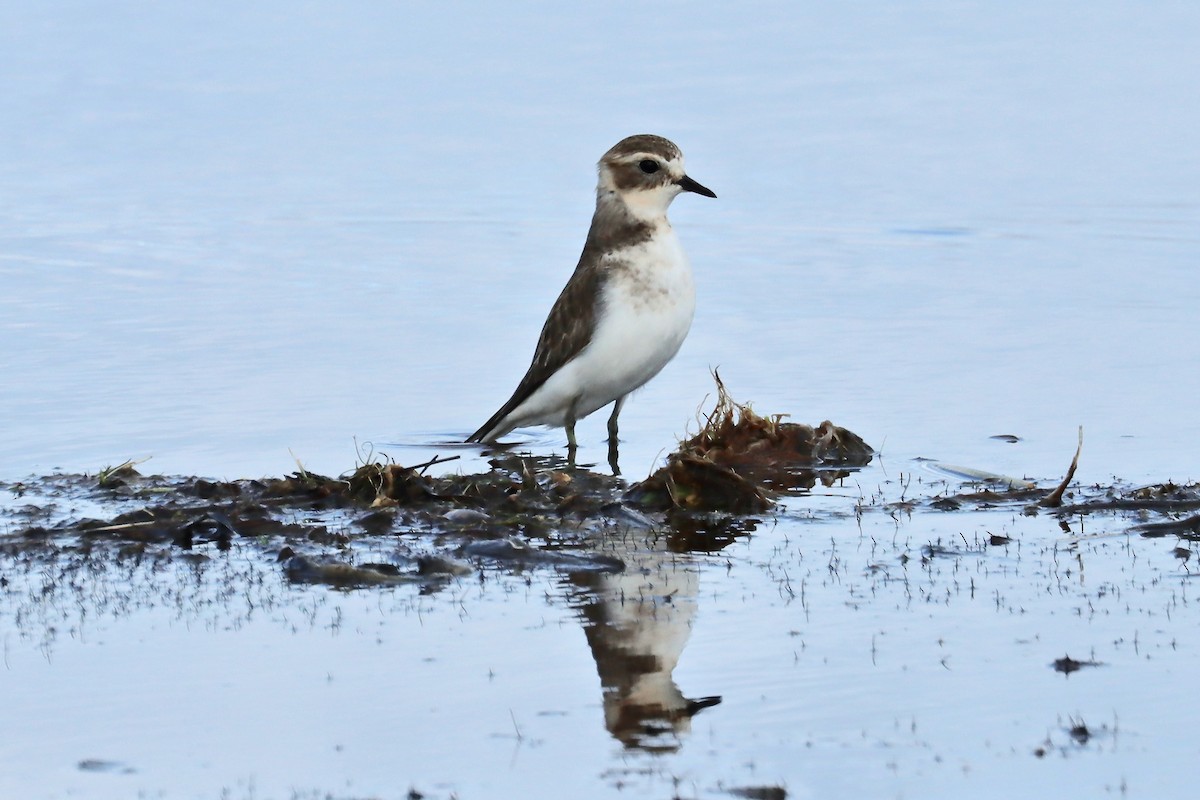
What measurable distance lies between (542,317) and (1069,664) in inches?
383

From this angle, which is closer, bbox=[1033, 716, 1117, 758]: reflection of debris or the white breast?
bbox=[1033, 716, 1117, 758]: reflection of debris

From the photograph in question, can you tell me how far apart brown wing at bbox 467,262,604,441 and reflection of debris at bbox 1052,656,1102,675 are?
16.4 ft

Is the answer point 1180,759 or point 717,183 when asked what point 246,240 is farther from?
point 1180,759

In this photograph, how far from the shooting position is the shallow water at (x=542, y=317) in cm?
668

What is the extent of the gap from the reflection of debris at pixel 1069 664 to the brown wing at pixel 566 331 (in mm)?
5010

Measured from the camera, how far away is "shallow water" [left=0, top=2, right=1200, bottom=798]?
6680 mm

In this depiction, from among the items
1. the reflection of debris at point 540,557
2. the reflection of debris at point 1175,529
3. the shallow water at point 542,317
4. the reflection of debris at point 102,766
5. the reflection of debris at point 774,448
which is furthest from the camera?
the reflection of debris at point 774,448

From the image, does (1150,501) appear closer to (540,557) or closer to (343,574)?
(540,557)

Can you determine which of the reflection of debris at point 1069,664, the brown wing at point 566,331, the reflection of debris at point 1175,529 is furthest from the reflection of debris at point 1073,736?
the brown wing at point 566,331

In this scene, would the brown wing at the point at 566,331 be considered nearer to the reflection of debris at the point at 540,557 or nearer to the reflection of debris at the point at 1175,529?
the reflection of debris at the point at 540,557

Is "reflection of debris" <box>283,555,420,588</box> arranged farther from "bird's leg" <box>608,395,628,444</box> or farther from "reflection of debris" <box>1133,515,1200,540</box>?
"bird's leg" <box>608,395,628,444</box>

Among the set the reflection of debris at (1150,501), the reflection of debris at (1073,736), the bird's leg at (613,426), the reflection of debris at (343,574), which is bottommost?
the reflection of debris at (1073,736)

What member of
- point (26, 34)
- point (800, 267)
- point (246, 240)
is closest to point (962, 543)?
point (800, 267)

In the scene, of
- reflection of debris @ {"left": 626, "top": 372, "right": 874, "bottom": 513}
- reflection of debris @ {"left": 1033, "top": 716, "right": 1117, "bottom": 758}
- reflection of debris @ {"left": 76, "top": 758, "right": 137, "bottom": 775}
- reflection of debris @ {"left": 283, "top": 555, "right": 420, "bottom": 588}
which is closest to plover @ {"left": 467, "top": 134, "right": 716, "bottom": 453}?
reflection of debris @ {"left": 626, "top": 372, "right": 874, "bottom": 513}
